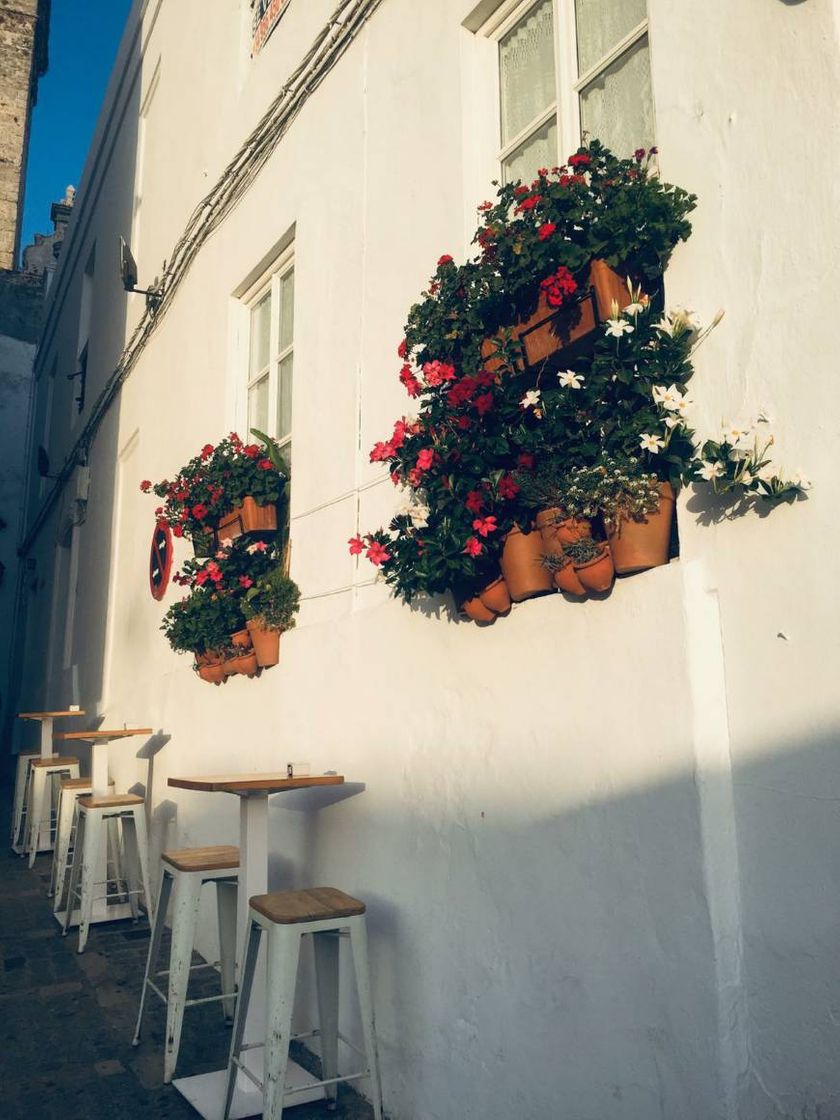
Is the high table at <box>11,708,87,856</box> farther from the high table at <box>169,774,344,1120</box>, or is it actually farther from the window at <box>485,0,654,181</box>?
the window at <box>485,0,654,181</box>

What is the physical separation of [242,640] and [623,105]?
3070mm

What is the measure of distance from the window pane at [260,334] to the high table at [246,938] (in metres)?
3.00

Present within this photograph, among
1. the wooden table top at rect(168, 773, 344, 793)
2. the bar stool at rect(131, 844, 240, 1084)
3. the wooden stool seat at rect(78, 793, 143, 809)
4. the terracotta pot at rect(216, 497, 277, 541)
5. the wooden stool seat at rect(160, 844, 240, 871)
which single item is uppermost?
the terracotta pot at rect(216, 497, 277, 541)

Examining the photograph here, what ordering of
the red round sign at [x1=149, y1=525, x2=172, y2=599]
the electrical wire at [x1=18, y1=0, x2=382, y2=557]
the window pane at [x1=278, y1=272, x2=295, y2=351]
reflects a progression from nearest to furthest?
the electrical wire at [x1=18, y1=0, x2=382, y2=557] → the window pane at [x1=278, y1=272, x2=295, y2=351] → the red round sign at [x1=149, y1=525, x2=172, y2=599]

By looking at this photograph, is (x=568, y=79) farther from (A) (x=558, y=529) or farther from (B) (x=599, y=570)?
(B) (x=599, y=570)

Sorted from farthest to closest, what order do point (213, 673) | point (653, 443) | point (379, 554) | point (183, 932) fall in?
point (213, 673), point (183, 932), point (379, 554), point (653, 443)

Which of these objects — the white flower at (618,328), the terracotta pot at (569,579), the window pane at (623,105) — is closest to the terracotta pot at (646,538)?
the terracotta pot at (569,579)

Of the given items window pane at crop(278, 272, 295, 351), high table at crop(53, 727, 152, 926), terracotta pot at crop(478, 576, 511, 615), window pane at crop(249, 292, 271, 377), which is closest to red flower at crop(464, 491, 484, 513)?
terracotta pot at crop(478, 576, 511, 615)

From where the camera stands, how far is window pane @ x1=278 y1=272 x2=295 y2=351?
5.32m

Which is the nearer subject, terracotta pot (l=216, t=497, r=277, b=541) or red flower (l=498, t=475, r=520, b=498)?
red flower (l=498, t=475, r=520, b=498)

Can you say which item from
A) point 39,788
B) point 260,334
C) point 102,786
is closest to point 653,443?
point 260,334

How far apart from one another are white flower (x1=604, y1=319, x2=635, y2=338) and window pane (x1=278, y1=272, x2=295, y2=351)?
3.18 m

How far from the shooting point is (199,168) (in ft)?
22.9

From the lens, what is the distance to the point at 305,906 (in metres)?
3.14
